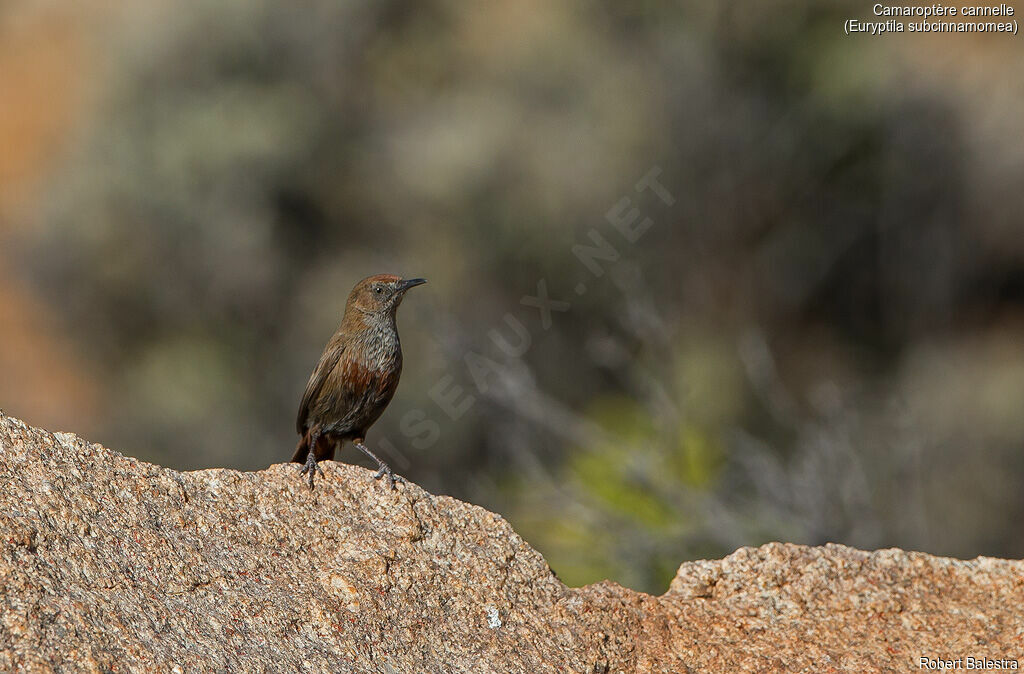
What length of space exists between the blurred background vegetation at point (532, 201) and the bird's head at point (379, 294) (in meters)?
7.04

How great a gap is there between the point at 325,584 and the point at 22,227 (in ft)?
44.7

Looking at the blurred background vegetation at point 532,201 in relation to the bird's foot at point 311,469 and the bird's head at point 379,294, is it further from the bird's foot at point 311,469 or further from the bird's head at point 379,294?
the bird's foot at point 311,469

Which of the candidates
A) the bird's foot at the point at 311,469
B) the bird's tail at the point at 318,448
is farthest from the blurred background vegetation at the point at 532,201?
the bird's foot at the point at 311,469

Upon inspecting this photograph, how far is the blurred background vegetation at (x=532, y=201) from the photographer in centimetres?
1403

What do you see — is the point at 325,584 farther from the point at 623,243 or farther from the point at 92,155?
the point at 92,155

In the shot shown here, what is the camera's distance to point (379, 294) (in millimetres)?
6102

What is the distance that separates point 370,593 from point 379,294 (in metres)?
2.61

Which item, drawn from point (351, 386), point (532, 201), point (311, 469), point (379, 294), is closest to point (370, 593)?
point (311, 469)

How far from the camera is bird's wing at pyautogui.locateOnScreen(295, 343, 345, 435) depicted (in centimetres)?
574

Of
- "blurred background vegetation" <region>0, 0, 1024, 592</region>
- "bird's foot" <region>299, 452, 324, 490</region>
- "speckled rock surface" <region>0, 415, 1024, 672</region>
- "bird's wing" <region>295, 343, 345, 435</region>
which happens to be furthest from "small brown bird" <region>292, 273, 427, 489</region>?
"blurred background vegetation" <region>0, 0, 1024, 592</region>

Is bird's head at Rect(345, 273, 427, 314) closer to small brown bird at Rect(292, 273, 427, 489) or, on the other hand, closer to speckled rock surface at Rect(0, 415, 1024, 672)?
small brown bird at Rect(292, 273, 427, 489)

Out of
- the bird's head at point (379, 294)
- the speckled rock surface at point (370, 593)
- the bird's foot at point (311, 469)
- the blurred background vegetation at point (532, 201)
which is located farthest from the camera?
the blurred background vegetation at point (532, 201)

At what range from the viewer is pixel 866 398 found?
1346 centimetres

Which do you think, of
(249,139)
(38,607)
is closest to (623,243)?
(249,139)
